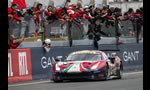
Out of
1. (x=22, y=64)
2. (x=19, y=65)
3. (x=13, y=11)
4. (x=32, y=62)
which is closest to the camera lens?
(x=13, y=11)

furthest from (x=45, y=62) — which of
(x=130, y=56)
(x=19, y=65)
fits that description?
(x=130, y=56)

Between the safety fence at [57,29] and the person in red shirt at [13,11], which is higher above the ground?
the person in red shirt at [13,11]

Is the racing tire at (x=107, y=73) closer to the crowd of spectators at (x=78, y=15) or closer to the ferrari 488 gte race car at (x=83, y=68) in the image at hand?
the ferrari 488 gte race car at (x=83, y=68)

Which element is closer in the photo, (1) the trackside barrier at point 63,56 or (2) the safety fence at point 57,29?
(2) the safety fence at point 57,29

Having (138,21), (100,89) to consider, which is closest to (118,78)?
(100,89)

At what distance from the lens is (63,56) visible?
2080 centimetres

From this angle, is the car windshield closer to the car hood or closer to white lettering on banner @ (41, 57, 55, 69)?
the car hood

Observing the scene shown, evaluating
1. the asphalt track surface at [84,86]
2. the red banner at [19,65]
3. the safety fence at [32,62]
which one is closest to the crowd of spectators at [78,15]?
the red banner at [19,65]

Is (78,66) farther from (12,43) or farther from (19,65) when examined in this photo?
Answer: (12,43)

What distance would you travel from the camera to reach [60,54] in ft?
67.4

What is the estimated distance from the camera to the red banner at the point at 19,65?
1727 centimetres

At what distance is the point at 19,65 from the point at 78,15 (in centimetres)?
467

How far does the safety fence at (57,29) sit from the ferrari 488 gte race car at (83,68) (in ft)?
5.83
